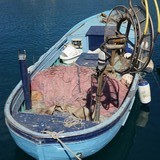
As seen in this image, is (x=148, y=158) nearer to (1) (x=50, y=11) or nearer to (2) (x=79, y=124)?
(2) (x=79, y=124)

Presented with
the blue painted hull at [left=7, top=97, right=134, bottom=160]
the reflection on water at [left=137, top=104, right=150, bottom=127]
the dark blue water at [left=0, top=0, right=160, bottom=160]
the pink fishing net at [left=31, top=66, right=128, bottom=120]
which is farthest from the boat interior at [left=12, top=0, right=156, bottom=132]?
the reflection on water at [left=137, top=104, right=150, bottom=127]

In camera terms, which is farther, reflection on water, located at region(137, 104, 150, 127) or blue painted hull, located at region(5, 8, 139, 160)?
reflection on water, located at region(137, 104, 150, 127)

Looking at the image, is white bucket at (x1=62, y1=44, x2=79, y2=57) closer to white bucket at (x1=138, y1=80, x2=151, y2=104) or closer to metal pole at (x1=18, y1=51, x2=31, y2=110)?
white bucket at (x1=138, y1=80, x2=151, y2=104)

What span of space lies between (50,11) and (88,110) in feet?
114

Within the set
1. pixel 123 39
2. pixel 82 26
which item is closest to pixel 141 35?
pixel 123 39

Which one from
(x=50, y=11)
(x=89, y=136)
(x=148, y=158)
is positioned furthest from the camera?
(x=50, y=11)

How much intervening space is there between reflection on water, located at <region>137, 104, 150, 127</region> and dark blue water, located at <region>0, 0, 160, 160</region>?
0.06 metres

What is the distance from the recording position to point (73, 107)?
14.4 metres

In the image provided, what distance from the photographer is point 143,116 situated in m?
16.9

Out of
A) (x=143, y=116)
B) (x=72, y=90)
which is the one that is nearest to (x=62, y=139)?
(x=72, y=90)

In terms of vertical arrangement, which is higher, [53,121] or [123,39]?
[123,39]

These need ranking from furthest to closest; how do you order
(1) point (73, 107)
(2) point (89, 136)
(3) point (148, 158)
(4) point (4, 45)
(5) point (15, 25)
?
(5) point (15, 25), (4) point (4, 45), (1) point (73, 107), (3) point (148, 158), (2) point (89, 136)

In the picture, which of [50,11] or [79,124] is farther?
[50,11]

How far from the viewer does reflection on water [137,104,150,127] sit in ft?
53.6
